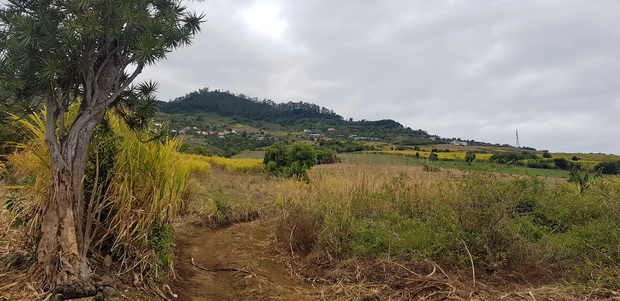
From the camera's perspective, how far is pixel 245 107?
74938 millimetres

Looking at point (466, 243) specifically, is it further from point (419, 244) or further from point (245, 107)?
point (245, 107)

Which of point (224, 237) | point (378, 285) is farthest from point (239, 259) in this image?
point (378, 285)

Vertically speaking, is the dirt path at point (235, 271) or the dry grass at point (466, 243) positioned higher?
the dry grass at point (466, 243)

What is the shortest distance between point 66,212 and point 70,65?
121cm

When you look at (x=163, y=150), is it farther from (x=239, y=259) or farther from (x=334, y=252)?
(x=334, y=252)

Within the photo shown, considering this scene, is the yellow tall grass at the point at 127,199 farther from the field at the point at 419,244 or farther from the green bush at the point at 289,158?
the green bush at the point at 289,158

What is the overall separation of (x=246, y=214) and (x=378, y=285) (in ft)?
16.1

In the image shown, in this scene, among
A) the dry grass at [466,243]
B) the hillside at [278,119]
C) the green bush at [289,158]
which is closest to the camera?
the dry grass at [466,243]

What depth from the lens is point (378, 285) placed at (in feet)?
12.9

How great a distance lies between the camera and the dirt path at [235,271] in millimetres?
3916

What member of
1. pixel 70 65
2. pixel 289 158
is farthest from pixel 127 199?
pixel 289 158

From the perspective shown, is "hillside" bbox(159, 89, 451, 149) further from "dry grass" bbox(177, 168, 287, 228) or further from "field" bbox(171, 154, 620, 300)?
"field" bbox(171, 154, 620, 300)

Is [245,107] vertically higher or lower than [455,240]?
higher

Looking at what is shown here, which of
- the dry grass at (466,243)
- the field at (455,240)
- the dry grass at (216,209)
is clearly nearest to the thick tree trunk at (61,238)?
the field at (455,240)
